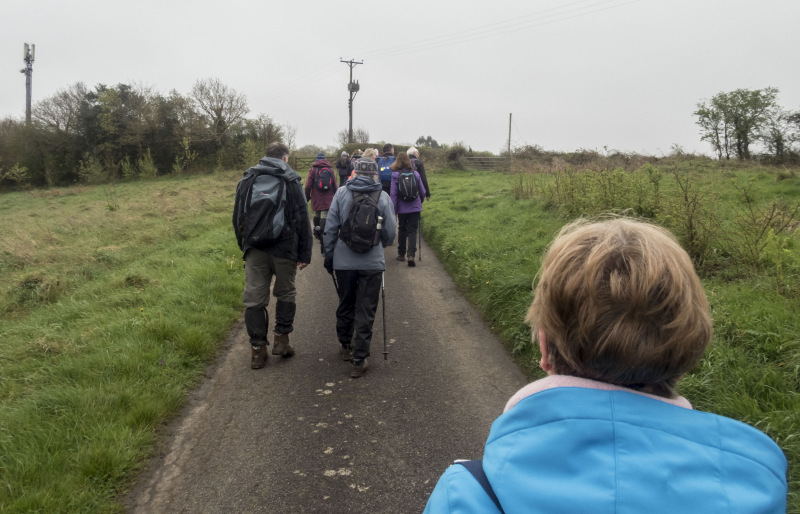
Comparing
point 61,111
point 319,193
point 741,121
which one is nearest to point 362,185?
point 319,193

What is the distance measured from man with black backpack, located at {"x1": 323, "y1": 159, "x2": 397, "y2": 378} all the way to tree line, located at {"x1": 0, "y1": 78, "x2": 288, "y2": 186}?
3640 cm

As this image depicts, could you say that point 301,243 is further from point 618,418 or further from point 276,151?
point 618,418

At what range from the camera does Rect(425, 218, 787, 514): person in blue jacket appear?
87 centimetres

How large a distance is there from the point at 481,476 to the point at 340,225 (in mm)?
3901

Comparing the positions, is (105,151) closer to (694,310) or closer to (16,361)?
(16,361)

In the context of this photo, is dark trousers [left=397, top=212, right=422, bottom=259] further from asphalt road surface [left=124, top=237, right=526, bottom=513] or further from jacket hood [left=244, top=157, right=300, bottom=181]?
jacket hood [left=244, top=157, right=300, bottom=181]

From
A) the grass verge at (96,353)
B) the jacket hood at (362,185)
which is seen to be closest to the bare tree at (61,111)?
the grass verge at (96,353)

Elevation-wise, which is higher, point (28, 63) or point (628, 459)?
point (28, 63)

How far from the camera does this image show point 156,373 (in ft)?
14.4

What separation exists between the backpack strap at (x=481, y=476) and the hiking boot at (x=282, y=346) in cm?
422

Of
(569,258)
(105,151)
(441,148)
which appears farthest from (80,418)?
(105,151)

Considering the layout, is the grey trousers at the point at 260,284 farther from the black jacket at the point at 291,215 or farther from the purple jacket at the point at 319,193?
the purple jacket at the point at 319,193

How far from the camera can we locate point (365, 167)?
4.86 meters

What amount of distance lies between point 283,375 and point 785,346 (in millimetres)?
4121
